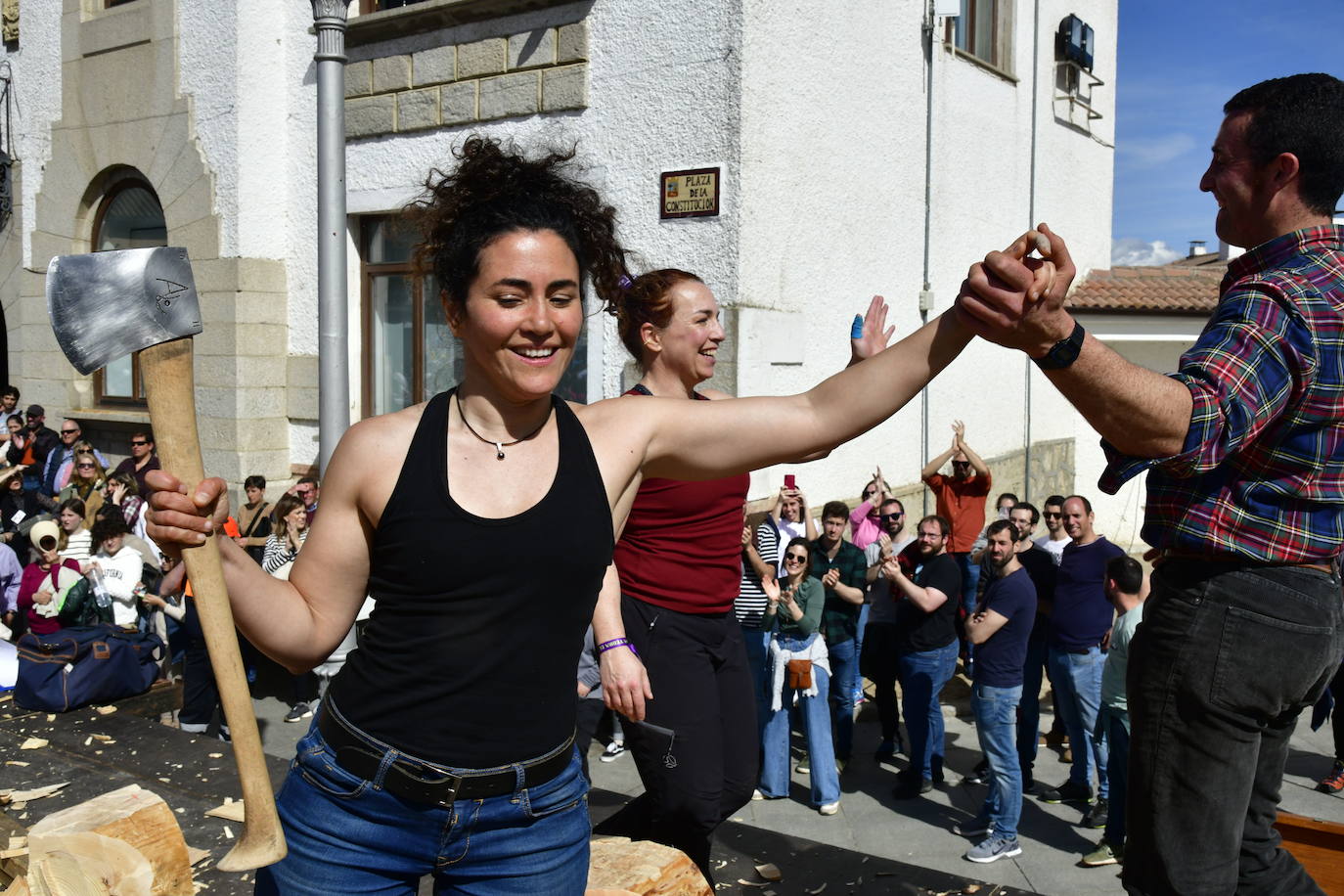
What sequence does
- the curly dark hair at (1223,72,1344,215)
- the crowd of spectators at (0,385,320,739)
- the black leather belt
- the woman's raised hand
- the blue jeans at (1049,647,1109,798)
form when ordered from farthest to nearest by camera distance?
1. the crowd of spectators at (0,385,320,739)
2. the blue jeans at (1049,647,1109,798)
3. the curly dark hair at (1223,72,1344,215)
4. the black leather belt
5. the woman's raised hand

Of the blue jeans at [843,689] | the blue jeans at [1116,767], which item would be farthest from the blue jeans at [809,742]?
the blue jeans at [1116,767]

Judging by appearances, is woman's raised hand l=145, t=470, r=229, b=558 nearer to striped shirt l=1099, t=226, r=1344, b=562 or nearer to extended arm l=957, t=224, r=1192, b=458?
extended arm l=957, t=224, r=1192, b=458

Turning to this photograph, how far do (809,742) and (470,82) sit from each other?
5.47 m

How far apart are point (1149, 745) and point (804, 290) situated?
6.24m

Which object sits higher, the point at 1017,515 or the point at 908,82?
the point at 908,82

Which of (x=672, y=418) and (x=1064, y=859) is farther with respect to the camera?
(x=1064, y=859)

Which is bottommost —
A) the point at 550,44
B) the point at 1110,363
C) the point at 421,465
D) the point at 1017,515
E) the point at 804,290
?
the point at 1017,515

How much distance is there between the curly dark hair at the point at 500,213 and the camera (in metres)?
2.03

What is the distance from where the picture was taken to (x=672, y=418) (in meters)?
2.13

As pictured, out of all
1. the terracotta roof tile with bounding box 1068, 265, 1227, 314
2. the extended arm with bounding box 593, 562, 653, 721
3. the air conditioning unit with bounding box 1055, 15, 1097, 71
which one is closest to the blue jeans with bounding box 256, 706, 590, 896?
the extended arm with bounding box 593, 562, 653, 721

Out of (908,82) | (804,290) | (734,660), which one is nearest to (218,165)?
(804,290)

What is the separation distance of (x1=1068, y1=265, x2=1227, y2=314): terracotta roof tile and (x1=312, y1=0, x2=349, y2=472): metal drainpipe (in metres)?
8.77

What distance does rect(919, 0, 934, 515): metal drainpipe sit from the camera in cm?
966

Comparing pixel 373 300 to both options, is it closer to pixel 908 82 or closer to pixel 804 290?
pixel 804 290
